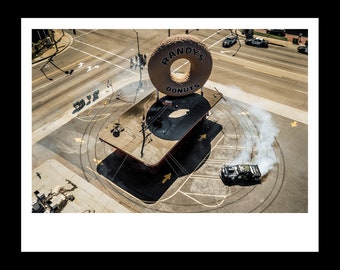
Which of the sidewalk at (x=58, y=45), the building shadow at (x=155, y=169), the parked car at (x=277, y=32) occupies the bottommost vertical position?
the building shadow at (x=155, y=169)

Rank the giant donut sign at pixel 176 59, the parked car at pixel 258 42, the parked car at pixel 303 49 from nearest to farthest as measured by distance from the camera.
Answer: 1. the giant donut sign at pixel 176 59
2. the parked car at pixel 303 49
3. the parked car at pixel 258 42

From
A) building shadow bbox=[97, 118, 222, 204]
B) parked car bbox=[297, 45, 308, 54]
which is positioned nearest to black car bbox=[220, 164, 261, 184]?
building shadow bbox=[97, 118, 222, 204]

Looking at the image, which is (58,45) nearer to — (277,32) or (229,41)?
(229,41)

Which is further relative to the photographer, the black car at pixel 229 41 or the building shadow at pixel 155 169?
the black car at pixel 229 41

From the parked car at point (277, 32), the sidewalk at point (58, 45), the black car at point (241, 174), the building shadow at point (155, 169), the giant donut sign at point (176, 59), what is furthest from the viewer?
the parked car at point (277, 32)

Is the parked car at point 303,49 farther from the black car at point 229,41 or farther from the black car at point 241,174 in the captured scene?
the black car at point 241,174

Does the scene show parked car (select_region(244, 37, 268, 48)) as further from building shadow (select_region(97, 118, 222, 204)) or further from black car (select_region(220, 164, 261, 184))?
black car (select_region(220, 164, 261, 184))

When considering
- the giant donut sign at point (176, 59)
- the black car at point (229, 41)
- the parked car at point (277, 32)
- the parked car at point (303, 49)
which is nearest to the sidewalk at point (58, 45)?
the giant donut sign at point (176, 59)

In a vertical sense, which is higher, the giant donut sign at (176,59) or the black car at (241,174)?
the giant donut sign at (176,59)
